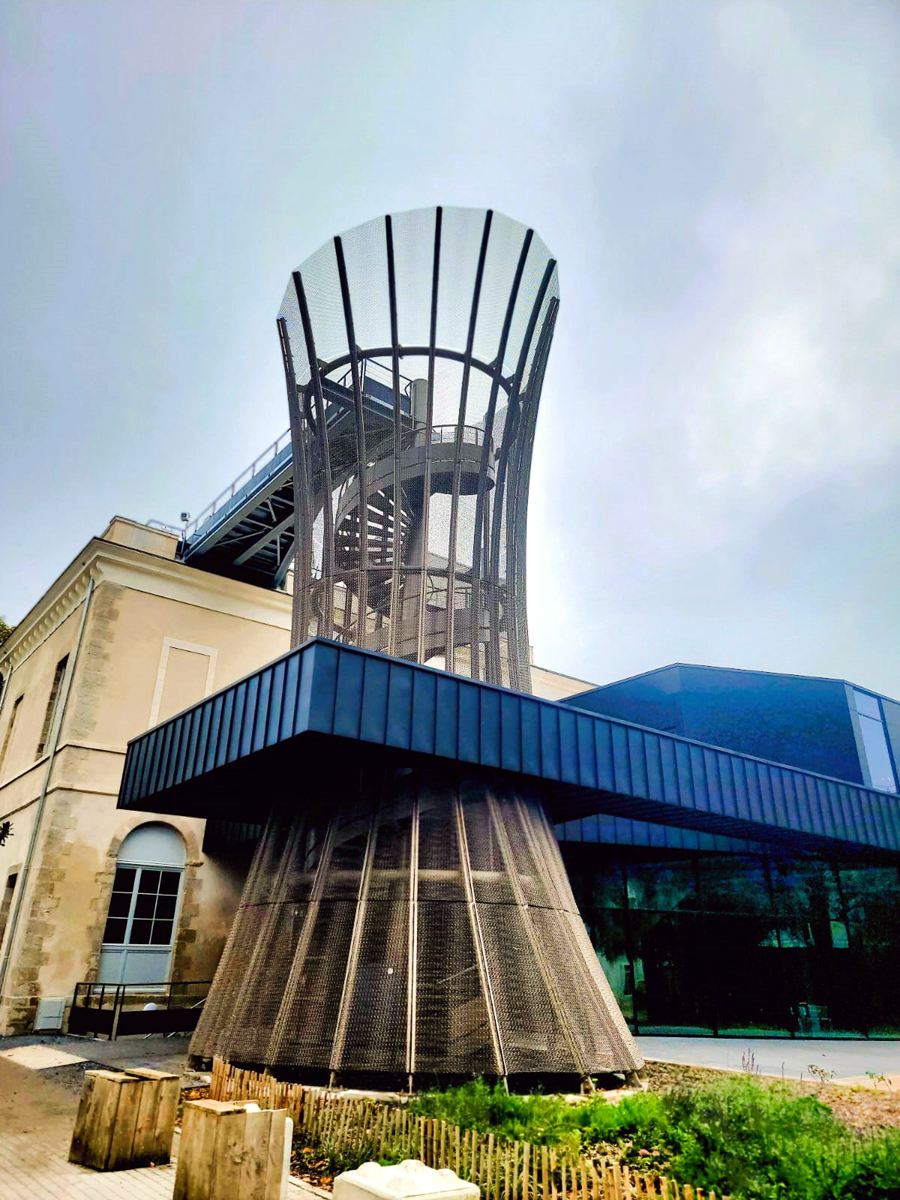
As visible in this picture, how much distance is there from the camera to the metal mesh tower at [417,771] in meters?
11.8

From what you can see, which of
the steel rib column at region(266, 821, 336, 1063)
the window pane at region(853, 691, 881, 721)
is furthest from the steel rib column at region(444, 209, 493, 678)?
the window pane at region(853, 691, 881, 721)

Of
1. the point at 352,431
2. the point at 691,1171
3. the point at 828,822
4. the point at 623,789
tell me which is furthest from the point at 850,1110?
the point at 352,431

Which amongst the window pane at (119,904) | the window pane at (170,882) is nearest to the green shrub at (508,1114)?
the window pane at (119,904)

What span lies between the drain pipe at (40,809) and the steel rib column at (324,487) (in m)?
10.3

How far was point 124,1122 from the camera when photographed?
313 inches

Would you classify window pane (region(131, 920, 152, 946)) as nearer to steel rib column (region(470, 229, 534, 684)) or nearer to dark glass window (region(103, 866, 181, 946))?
dark glass window (region(103, 866, 181, 946))

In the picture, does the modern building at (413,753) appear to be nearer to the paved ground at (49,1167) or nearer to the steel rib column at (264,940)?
the steel rib column at (264,940)

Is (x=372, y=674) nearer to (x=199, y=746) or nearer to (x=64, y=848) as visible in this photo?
(x=199, y=746)

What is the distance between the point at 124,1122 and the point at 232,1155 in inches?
81.9

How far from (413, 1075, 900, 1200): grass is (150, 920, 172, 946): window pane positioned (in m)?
13.8

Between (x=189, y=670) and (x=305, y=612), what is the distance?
387 inches

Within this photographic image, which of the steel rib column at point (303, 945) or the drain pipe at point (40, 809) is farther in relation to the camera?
the drain pipe at point (40, 809)

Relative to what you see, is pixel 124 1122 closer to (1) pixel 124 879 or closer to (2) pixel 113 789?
(1) pixel 124 879

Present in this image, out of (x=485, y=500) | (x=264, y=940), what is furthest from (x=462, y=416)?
(x=264, y=940)
